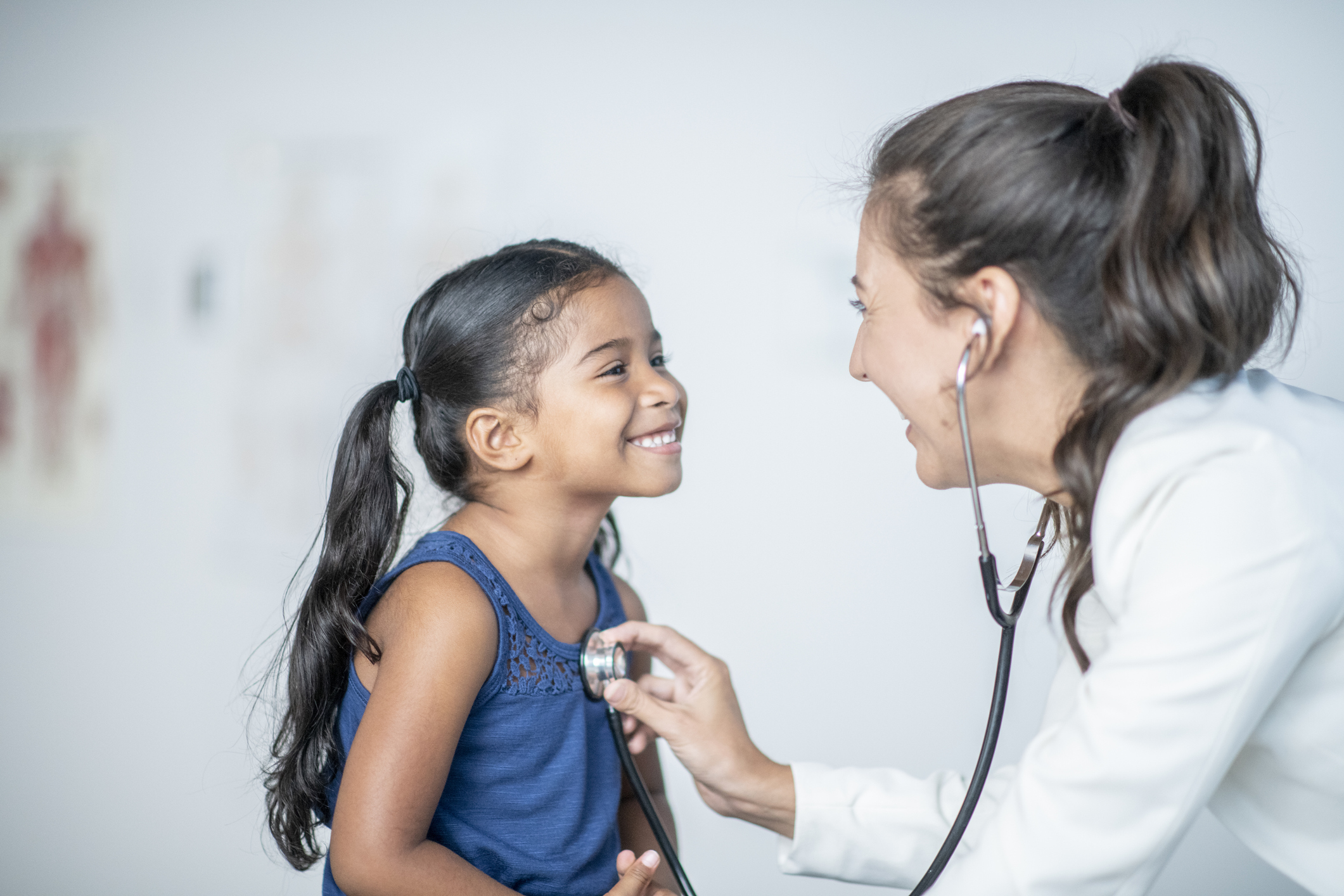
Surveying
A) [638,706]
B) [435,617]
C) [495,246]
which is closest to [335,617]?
[435,617]

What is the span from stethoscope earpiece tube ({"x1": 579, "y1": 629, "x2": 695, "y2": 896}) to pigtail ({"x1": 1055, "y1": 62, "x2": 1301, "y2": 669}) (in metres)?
0.57

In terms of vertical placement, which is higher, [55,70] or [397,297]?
[55,70]

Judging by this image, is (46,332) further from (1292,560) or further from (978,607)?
(1292,560)

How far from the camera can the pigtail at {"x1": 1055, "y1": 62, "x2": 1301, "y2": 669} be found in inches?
34.5

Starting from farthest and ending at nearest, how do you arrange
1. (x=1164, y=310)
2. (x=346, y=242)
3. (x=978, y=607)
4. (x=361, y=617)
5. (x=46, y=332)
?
(x=46, y=332) → (x=346, y=242) → (x=978, y=607) → (x=361, y=617) → (x=1164, y=310)

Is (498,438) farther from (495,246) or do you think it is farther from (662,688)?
(495,246)

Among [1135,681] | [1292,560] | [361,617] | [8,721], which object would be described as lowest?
[8,721]

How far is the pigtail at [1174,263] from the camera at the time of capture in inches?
34.5

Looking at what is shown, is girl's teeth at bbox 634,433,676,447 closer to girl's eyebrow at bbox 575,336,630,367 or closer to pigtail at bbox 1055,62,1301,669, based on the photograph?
girl's eyebrow at bbox 575,336,630,367

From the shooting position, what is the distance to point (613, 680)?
1.20 meters

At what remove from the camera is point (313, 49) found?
216cm

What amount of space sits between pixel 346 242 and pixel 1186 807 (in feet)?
6.18

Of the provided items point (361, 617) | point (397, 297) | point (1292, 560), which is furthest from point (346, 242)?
point (1292, 560)

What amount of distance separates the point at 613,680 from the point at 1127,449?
2.10 ft
